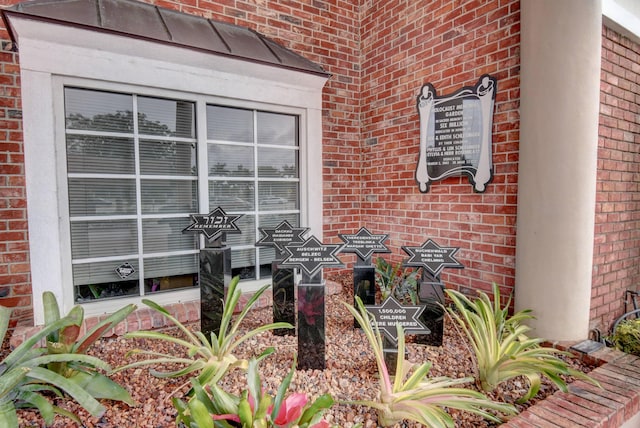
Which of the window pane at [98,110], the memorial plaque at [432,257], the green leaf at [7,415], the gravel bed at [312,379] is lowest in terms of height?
the gravel bed at [312,379]

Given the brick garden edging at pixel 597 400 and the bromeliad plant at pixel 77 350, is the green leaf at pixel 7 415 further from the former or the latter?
the brick garden edging at pixel 597 400

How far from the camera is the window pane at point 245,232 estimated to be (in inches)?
142

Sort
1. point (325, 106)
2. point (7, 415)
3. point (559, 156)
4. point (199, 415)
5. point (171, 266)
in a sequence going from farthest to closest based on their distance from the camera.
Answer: point (325, 106), point (171, 266), point (559, 156), point (7, 415), point (199, 415)

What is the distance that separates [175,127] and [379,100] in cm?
243

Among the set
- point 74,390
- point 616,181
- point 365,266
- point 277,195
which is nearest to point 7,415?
point 74,390

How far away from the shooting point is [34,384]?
1749mm

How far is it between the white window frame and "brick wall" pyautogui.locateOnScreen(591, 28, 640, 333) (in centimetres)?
310

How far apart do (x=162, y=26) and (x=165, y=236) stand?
6.41 feet

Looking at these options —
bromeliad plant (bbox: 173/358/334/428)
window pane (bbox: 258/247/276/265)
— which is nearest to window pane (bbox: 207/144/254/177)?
window pane (bbox: 258/247/276/265)

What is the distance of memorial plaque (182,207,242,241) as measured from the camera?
→ 260 cm

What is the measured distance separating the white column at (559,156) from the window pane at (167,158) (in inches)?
118

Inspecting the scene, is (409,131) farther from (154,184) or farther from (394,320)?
(154,184)

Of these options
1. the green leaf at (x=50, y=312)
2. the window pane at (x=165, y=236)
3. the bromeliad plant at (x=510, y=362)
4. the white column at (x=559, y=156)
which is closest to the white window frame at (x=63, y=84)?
the window pane at (x=165, y=236)

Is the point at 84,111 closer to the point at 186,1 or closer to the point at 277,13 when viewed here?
the point at 186,1
